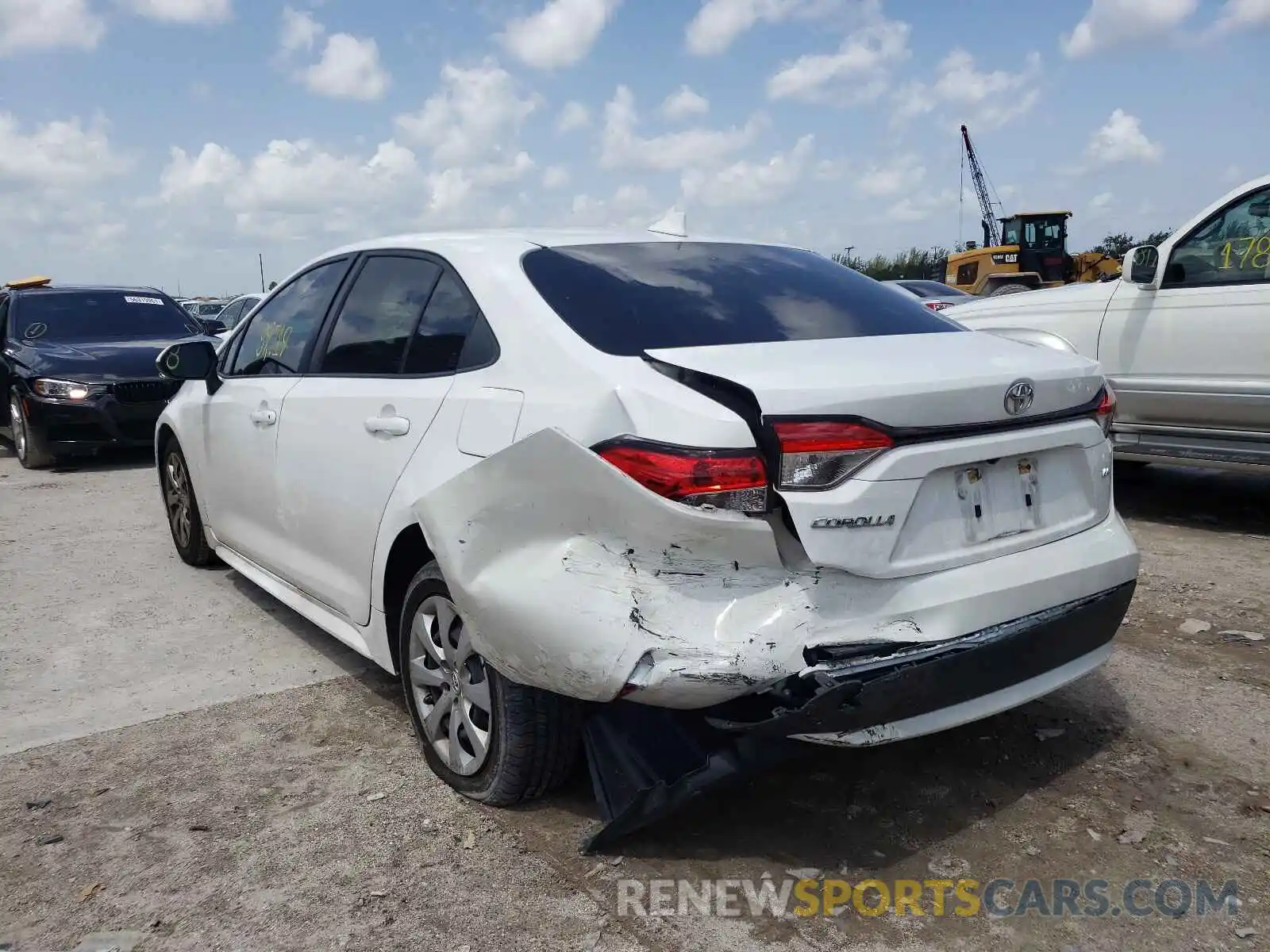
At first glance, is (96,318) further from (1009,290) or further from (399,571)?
(1009,290)

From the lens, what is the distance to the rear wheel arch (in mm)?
3145

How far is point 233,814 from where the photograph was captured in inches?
121

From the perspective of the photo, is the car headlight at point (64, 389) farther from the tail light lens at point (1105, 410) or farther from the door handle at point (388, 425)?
the tail light lens at point (1105, 410)

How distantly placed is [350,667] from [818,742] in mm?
2354

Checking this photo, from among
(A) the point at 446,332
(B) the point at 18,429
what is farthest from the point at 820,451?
(B) the point at 18,429

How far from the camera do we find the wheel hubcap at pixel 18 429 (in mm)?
9776

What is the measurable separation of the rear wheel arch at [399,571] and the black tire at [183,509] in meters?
2.39

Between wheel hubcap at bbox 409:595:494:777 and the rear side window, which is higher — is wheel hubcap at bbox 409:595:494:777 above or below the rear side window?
below

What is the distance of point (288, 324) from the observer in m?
4.34

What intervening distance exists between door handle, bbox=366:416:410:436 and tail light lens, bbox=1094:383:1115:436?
1.99 m

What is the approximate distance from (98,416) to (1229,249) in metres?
8.67

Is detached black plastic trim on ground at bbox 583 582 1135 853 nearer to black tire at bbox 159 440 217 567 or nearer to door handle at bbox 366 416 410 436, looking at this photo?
door handle at bbox 366 416 410 436

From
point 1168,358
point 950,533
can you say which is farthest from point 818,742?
point 1168,358

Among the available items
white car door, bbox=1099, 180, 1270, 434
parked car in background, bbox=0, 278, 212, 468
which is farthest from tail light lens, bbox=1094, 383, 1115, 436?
parked car in background, bbox=0, 278, 212, 468
